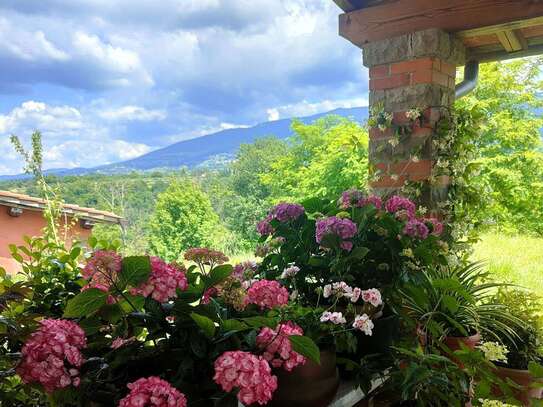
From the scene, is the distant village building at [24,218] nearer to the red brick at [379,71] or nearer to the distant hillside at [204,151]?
the distant hillside at [204,151]

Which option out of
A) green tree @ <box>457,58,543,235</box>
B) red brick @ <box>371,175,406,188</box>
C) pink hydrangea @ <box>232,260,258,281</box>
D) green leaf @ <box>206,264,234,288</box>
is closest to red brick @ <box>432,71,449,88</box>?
red brick @ <box>371,175,406,188</box>

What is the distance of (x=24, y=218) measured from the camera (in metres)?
4.54

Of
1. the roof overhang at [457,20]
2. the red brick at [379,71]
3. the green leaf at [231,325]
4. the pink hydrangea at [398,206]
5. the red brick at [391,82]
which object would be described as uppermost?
the roof overhang at [457,20]

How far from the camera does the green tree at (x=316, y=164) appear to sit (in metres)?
6.23

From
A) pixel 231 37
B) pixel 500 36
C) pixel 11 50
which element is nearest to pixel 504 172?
pixel 500 36

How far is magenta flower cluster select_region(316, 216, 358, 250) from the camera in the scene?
1.03 m

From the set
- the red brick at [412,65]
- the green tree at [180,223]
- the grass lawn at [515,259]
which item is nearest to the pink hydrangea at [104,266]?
the red brick at [412,65]

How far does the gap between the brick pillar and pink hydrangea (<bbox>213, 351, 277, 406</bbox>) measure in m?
1.39

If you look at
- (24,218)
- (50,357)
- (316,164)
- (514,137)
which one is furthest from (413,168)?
(316,164)

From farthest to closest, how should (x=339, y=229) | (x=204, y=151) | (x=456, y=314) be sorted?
(x=204, y=151), (x=456, y=314), (x=339, y=229)

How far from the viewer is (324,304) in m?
1.11

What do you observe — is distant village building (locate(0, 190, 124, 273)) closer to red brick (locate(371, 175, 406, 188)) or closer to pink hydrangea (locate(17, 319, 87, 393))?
red brick (locate(371, 175, 406, 188))

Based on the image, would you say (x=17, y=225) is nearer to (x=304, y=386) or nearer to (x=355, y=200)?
(x=355, y=200)

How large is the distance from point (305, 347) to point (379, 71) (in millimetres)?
1488
